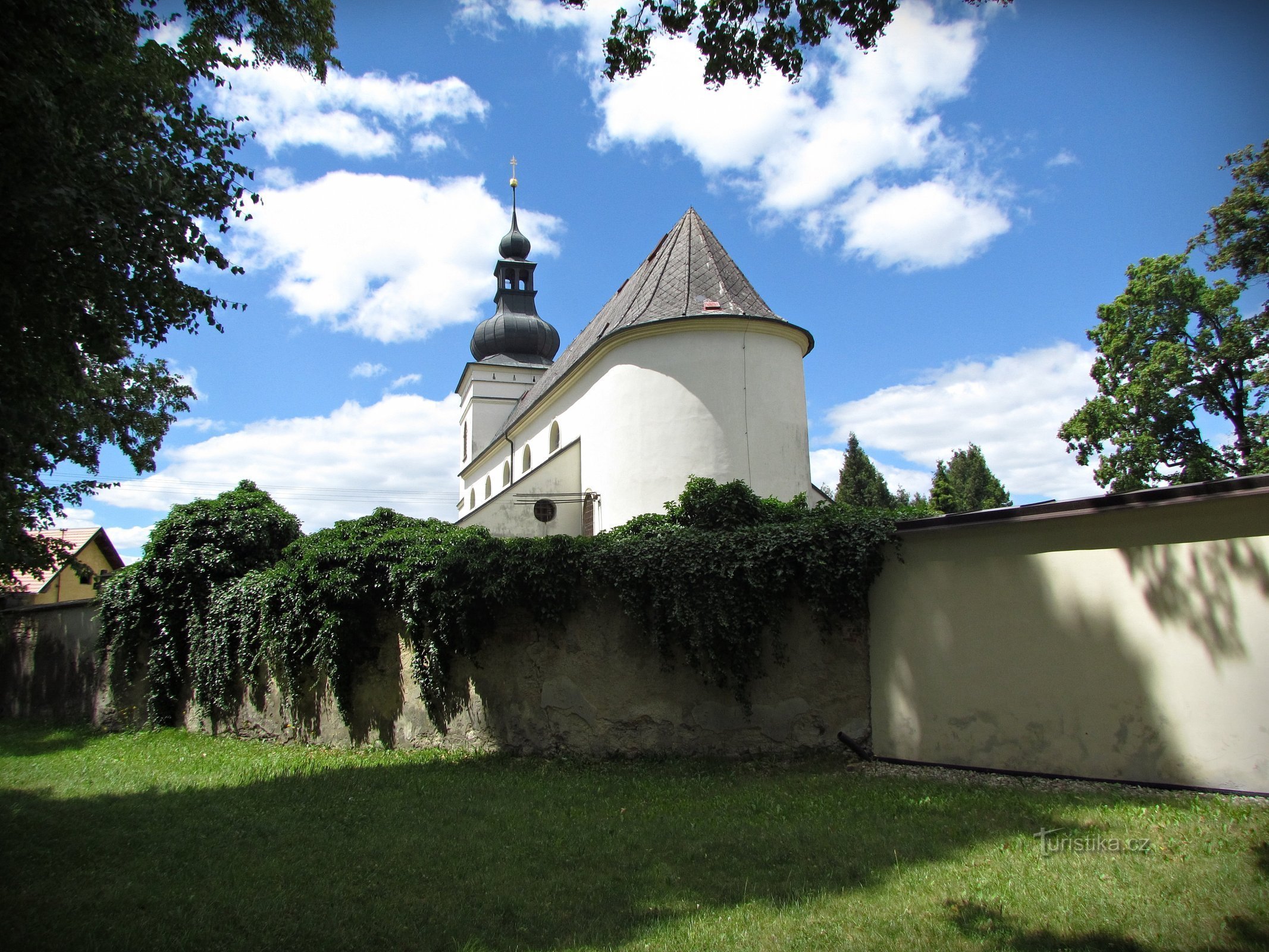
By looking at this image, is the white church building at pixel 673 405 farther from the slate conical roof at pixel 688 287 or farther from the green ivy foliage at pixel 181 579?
the green ivy foliage at pixel 181 579

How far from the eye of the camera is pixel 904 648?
8.61 m

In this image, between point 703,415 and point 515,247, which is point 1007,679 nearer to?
point 703,415

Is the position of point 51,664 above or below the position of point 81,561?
below

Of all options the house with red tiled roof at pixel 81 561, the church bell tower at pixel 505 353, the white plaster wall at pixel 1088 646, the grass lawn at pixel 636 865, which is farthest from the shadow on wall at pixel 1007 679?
the church bell tower at pixel 505 353

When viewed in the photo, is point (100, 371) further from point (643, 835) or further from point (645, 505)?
point (645, 505)

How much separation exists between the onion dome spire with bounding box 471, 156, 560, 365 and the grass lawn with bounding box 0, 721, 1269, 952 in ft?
108

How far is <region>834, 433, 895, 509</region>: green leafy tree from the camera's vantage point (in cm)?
5153

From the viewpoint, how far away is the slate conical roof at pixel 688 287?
1970 cm

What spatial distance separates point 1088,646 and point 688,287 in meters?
14.7

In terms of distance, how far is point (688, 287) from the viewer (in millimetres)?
20312

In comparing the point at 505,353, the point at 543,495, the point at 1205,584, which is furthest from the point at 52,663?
the point at 505,353

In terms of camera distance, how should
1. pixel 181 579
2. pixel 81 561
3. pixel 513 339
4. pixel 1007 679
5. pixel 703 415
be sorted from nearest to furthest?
1. pixel 1007 679
2. pixel 181 579
3. pixel 703 415
4. pixel 81 561
5. pixel 513 339

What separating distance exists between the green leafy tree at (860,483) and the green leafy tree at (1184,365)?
2666cm

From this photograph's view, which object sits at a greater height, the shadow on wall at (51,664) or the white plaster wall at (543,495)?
the white plaster wall at (543,495)
